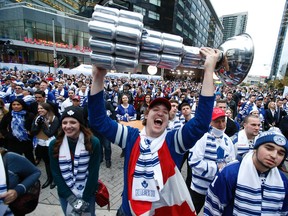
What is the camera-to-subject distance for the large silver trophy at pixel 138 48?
1.26 metres

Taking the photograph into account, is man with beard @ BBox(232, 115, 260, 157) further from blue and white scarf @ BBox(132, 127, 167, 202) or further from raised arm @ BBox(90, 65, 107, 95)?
raised arm @ BBox(90, 65, 107, 95)

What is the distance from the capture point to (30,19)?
118 feet

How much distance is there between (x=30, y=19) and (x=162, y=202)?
4572cm

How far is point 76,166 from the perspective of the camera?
7.65ft

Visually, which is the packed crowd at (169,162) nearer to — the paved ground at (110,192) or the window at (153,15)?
the paved ground at (110,192)

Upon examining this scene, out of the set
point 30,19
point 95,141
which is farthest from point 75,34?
point 95,141

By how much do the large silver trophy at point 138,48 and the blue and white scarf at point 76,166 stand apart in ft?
4.72

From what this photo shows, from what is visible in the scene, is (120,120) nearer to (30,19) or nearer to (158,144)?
(158,144)

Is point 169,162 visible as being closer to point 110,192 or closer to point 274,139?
point 274,139

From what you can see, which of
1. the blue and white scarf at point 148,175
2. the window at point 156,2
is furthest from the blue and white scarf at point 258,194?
the window at point 156,2

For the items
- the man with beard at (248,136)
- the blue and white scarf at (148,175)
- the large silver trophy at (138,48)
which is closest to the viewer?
the large silver trophy at (138,48)

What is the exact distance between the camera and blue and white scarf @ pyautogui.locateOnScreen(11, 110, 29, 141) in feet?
13.3

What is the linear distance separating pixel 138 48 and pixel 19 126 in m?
4.03

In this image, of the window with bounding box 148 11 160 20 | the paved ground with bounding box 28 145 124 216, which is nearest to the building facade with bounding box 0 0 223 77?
the window with bounding box 148 11 160 20
